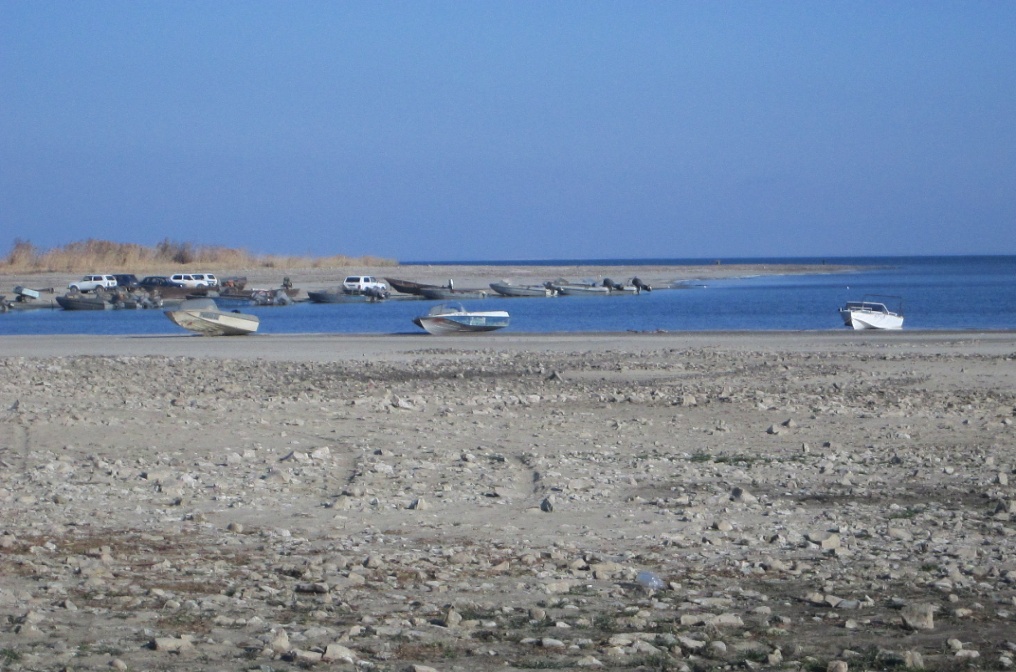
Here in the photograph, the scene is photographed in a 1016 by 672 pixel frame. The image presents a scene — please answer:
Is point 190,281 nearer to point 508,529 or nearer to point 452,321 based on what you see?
point 452,321

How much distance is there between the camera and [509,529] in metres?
10.5

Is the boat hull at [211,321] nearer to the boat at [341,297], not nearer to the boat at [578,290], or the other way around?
the boat at [341,297]

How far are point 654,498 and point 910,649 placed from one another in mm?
5089

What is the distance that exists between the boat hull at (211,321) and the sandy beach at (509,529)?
825 inches

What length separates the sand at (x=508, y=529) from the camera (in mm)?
7008

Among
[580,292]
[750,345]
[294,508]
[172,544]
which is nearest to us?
[172,544]

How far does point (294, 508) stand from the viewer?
1134 cm

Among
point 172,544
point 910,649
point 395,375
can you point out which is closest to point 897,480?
point 910,649

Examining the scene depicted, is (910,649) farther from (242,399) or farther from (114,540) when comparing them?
(242,399)

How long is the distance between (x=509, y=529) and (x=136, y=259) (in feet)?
444

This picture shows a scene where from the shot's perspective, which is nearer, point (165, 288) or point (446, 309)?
point (446, 309)

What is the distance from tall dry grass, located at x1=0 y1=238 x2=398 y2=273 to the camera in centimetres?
12912

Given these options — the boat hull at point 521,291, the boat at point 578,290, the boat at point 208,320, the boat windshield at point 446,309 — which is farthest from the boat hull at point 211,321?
Result: the boat at point 578,290

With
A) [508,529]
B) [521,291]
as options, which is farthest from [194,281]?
[508,529]
